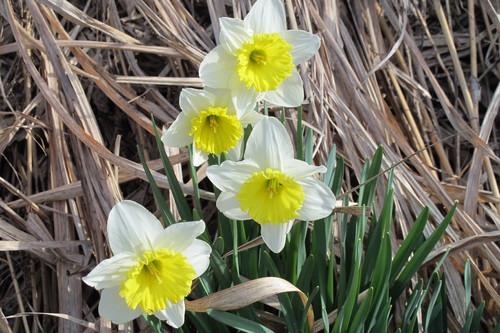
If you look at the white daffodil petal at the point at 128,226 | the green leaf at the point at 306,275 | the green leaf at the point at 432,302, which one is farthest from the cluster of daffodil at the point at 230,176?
the green leaf at the point at 432,302

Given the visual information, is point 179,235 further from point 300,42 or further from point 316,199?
point 300,42

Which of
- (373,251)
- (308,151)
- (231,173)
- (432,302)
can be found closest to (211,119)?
(231,173)

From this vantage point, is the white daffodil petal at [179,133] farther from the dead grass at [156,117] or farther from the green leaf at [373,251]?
the green leaf at [373,251]

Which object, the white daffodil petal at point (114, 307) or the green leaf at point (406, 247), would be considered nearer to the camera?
the white daffodil petal at point (114, 307)

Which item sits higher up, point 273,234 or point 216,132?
point 216,132

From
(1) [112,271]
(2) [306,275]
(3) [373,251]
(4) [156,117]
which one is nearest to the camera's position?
(1) [112,271]

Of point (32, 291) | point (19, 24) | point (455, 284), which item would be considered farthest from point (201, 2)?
point (455, 284)
